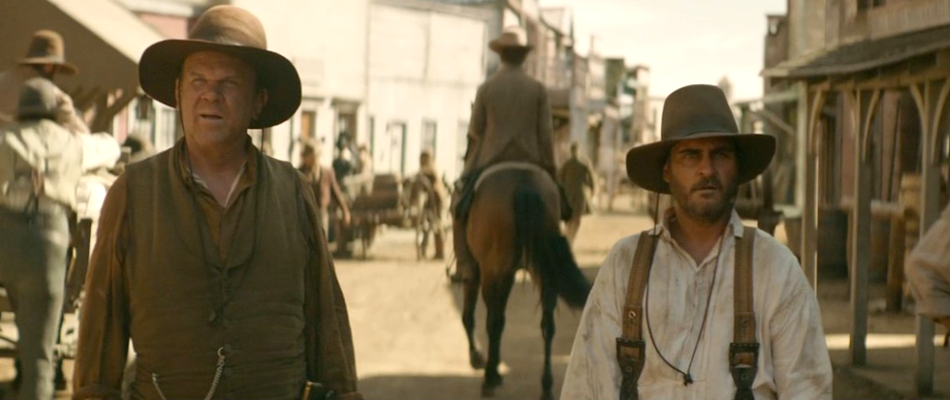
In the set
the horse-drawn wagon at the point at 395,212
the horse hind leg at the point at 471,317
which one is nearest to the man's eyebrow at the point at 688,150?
the horse hind leg at the point at 471,317

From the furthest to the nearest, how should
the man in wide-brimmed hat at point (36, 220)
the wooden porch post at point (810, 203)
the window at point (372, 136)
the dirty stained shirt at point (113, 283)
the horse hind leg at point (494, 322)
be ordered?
the window at point (372, 136) → the wooden porch post at point (810, 203) → the horse hind leg at point (494, 322) → the man in wide-brimmed hat at point (36, 220) → the dirty stained shirt at point (113, 283)

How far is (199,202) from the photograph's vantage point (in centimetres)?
408

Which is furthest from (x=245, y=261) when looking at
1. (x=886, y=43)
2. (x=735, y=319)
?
(x=886, y=43)

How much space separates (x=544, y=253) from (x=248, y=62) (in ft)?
22.2

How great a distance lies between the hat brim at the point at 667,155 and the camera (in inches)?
171

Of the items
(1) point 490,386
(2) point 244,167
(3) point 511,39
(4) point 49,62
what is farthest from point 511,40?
(2) point 244,167

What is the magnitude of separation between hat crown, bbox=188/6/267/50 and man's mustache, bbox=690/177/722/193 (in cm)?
118

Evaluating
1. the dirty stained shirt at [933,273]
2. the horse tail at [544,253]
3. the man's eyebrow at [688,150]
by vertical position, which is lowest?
the horse tail at [544,253]

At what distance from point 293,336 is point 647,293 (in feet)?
2.97

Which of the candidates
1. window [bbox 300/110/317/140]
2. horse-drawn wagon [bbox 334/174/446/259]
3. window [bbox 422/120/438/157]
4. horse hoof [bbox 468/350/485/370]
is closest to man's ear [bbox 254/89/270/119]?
horse hoof [bbox 468/350/485/370]

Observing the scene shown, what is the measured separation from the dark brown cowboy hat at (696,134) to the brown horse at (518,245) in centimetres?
616

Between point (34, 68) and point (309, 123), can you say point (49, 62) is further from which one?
point (309, 123)

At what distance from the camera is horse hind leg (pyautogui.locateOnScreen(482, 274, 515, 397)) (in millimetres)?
10766

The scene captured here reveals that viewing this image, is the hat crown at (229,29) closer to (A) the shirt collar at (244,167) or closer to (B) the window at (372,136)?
(A) the shirt collar at (244,167)
